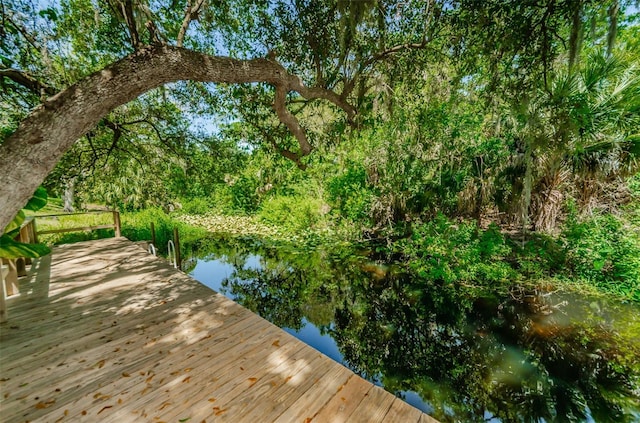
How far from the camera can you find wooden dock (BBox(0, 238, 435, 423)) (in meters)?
1.95

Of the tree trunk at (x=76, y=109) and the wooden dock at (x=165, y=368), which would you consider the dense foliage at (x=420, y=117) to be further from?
the wooden dock at (x=165, y=368)

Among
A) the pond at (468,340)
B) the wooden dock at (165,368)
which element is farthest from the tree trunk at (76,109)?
the pond at (468,340)

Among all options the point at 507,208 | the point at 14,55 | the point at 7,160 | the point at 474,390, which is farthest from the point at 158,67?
the point at 507,208

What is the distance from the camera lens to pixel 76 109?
5.27 feet

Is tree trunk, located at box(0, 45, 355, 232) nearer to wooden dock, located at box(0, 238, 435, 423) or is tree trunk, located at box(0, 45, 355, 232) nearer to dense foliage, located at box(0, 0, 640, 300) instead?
dense foliage, located at box(0, 0, 640, 300)

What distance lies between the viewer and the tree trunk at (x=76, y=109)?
1372 mm

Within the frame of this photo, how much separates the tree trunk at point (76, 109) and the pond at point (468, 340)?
4007 millimetres

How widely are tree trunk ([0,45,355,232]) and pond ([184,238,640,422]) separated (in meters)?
4.01

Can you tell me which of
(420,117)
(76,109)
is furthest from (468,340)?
(76,109)

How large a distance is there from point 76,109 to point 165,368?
2.26m

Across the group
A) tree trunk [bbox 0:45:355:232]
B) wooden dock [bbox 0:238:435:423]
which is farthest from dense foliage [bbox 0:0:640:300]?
wooden dock [bbox 0:238:435:423]

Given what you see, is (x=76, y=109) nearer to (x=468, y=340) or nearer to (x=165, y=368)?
(x=165, y=368)

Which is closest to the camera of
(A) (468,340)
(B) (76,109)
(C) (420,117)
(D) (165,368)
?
(B) (76,109)

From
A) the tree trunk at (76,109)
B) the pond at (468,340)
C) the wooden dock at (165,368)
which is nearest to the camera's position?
the tree trunk at (76,109)
